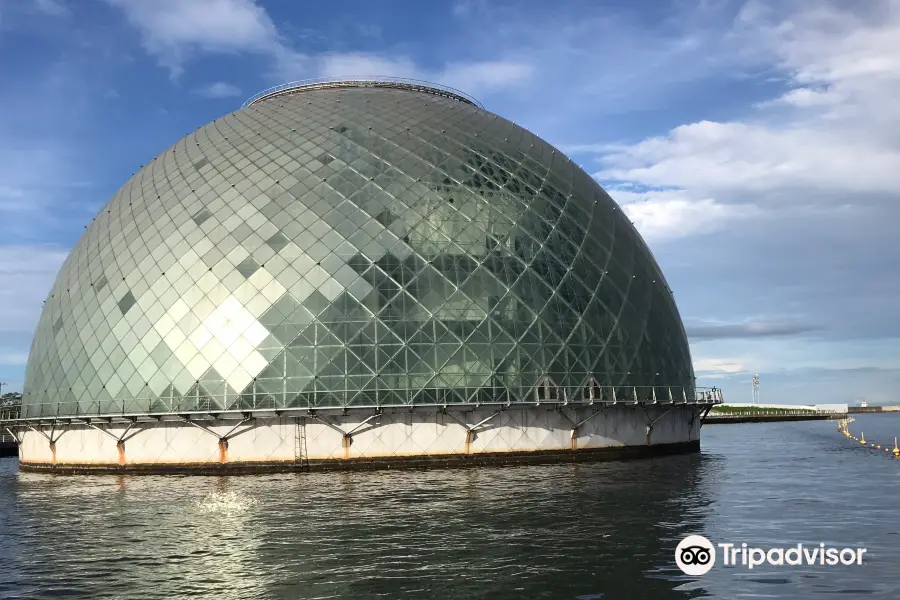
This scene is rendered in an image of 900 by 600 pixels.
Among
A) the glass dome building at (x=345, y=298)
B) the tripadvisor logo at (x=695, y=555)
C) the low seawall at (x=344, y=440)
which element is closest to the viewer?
the tripadvisor logo at (x=695, y=555)

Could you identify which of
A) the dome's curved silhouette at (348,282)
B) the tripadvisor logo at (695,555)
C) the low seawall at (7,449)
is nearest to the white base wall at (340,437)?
the dome's curved silhouette at (348,282)

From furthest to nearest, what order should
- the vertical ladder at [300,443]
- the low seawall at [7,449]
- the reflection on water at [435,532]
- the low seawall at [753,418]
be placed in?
1. the low seawall at [753,418]
2. the low seawall at [7,449]
3. the vertical ladder at [300,443]
4. the reflection on water at [435,532]

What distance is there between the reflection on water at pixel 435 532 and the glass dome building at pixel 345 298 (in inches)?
177

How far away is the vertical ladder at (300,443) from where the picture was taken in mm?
39531

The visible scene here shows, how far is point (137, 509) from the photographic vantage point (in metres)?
28.5

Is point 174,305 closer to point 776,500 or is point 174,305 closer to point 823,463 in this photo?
point 776,500

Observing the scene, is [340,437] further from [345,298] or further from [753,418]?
[753,418]

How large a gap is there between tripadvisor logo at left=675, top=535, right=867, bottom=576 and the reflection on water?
405mm

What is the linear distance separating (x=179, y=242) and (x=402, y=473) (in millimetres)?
18797

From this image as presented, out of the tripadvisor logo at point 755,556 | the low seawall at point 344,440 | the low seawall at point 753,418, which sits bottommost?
the low seawall at point 753,418

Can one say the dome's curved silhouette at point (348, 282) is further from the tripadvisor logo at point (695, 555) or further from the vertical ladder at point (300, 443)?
the tripadvisor logo at point (695, 555)

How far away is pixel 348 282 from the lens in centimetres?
4125

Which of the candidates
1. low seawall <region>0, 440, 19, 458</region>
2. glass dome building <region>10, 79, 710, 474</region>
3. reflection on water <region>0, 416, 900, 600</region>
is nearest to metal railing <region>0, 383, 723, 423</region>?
glass dome building <region>10, 79, 710, 474</region>

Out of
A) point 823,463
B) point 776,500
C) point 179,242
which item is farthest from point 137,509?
point 823,463
